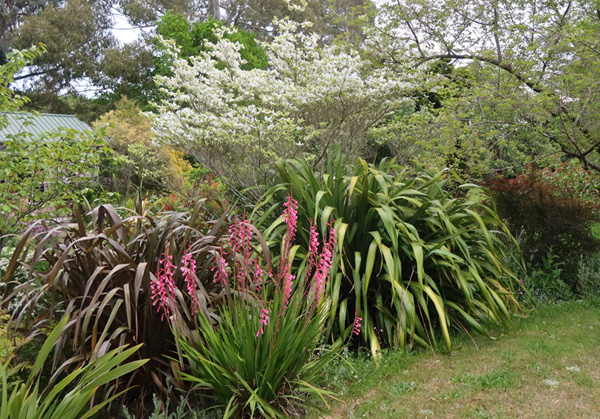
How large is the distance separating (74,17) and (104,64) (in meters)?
3.12

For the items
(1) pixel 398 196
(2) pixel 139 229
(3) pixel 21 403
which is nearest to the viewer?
(3) pixel 21 403

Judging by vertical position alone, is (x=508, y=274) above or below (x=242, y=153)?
below

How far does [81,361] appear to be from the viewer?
111 inches

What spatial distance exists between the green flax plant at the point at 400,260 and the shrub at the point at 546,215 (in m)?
1.25

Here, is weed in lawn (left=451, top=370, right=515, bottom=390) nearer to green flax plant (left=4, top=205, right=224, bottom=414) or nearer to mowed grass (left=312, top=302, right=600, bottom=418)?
mowed grass (left=312, top=302, right=600, bottom=418)

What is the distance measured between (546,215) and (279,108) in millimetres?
4269

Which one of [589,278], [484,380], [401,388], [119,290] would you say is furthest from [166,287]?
[589,278]

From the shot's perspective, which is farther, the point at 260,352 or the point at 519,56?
the point at 519,56

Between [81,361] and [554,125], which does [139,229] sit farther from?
[554,125]

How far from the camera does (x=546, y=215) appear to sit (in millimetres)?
5523

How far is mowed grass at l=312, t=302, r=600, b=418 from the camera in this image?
2.78m

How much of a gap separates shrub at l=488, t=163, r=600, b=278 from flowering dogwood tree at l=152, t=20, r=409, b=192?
7.92 feet

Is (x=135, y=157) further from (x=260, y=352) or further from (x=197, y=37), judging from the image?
(x=260, y=352)

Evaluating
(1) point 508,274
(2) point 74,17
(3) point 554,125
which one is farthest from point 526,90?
(2) point 74,17
